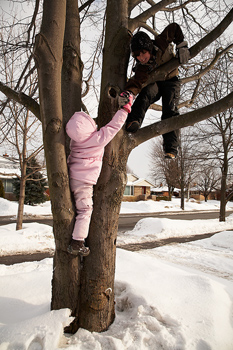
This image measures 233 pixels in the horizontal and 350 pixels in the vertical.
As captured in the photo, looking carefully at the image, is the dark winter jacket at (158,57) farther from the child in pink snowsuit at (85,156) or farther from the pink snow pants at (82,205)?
the pink snow pants at (82,205)

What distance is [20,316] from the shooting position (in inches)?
83.7

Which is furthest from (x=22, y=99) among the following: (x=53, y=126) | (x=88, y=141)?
(x=88, y=141)

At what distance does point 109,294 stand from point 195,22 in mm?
4860

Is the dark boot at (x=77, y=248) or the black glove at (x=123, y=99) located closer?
the dark boot at (x=77, y=248)

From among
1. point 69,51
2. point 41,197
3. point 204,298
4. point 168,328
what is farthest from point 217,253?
point 41,197

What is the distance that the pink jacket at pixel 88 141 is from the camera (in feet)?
6.65

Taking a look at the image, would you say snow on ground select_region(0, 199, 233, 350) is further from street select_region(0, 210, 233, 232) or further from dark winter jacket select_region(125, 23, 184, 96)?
street select_region(0, 210, 233, 232)

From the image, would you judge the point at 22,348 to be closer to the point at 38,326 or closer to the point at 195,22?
the point at 38,326

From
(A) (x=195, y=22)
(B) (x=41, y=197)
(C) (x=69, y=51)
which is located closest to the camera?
(C) (x=69, y=51)

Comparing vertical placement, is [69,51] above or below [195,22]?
below

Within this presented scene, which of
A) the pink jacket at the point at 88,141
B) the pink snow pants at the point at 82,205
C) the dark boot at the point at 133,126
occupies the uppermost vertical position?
the dark boot at the point at 133,126

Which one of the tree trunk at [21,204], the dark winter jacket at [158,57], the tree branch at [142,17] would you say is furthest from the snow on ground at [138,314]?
the tree trunk at [21,204]

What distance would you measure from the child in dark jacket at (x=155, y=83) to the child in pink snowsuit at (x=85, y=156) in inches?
8.7

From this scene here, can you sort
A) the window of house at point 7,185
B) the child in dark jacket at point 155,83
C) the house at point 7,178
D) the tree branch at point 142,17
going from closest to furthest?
1. the child in dark jacket at point 155,83
2. the tree branch at point 142,17
3. the house at point 7,178
4. the window of house at point 7,185
